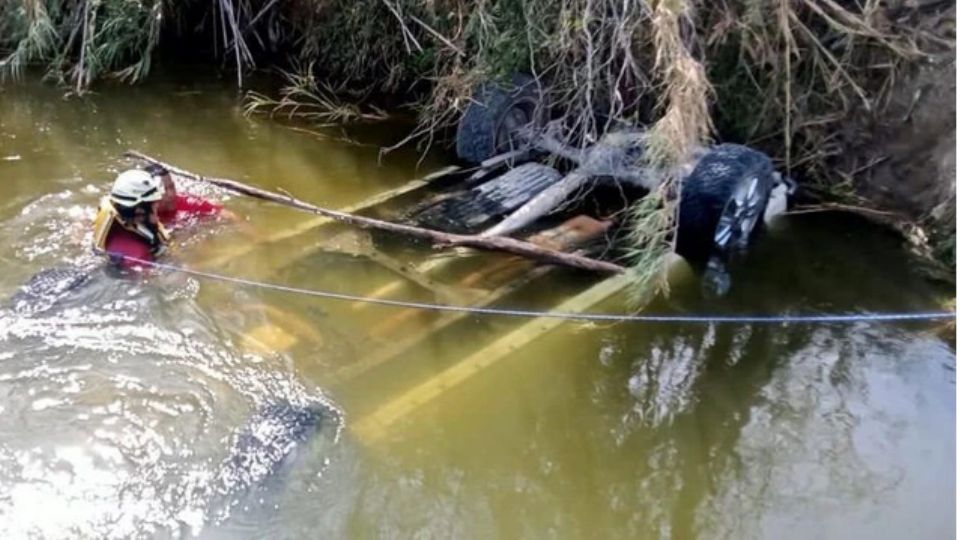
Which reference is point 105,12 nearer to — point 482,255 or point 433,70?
point 433,70

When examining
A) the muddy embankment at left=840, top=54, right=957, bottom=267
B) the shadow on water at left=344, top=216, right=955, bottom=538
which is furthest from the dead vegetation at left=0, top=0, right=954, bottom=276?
the shadow on water at left=344, top=216, right=955, bottom=538

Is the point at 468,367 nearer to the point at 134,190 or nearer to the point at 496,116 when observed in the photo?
the point at 134,190

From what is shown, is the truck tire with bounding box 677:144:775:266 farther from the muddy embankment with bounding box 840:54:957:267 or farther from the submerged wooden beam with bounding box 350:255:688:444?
the muddy embankment with bounding box 840:54:957:267

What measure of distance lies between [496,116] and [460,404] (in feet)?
8.11

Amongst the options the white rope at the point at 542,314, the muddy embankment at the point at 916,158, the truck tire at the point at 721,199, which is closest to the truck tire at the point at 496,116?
the truck tire at the point at 721,199

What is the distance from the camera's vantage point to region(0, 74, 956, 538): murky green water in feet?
13.1

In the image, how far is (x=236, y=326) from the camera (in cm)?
502

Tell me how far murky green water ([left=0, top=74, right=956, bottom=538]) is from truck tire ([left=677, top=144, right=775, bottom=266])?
0.26 m

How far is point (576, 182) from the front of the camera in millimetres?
5996

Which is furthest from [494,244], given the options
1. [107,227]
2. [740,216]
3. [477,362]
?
[107,227]

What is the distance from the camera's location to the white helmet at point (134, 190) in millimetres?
5027

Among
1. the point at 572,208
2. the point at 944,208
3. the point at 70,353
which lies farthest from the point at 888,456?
the point at 70,353

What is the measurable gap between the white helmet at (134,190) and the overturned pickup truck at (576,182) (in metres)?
1.55

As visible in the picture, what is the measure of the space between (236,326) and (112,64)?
385 centimetres
